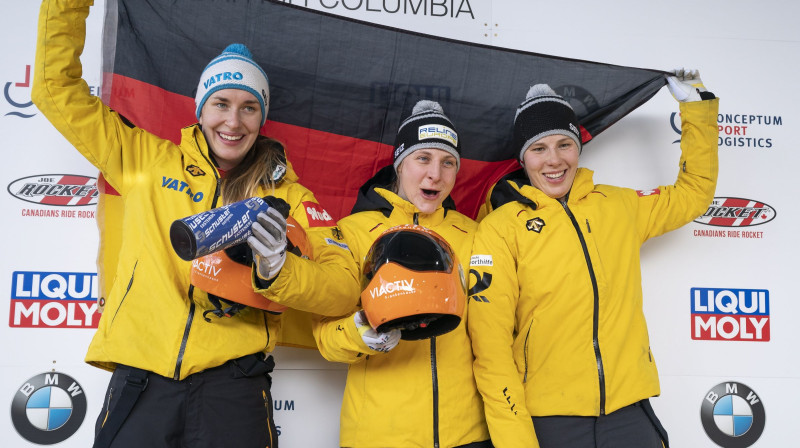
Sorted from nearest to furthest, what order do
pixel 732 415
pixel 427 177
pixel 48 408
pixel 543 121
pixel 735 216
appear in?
pixel 427 177
pixel 543 121
pixel 48 408
pixel 732 415
pixel 735 216

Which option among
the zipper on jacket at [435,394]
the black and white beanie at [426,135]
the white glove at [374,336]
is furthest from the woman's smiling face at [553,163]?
the white glove at [374,336]

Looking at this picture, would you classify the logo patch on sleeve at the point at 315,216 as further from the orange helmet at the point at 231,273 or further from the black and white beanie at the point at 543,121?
the black and white beanie at the point at 543,121

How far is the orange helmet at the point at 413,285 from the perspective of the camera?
1.60 metres

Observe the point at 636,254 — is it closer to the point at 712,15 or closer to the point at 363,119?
the point at 363,119

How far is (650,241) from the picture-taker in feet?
9.38

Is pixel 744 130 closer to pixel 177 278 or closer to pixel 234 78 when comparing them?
pixel 234 78

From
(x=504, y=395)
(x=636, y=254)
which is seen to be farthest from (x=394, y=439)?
(x=636, y=254)

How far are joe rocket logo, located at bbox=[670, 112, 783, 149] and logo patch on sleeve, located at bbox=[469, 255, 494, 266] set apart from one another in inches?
57.8

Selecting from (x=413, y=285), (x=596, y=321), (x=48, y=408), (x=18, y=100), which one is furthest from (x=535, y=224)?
(x=18, y=100)

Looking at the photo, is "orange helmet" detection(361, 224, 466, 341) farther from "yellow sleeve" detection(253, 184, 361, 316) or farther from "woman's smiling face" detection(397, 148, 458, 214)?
"woman's smiling face" detection(397, 148, 458, 214)

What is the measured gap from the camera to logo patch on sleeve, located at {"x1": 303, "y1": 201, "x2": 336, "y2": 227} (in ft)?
6.65

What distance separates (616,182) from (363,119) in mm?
1240

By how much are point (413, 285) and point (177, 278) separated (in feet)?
2.64

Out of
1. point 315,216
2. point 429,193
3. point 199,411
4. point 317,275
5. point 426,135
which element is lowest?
point 199,411
